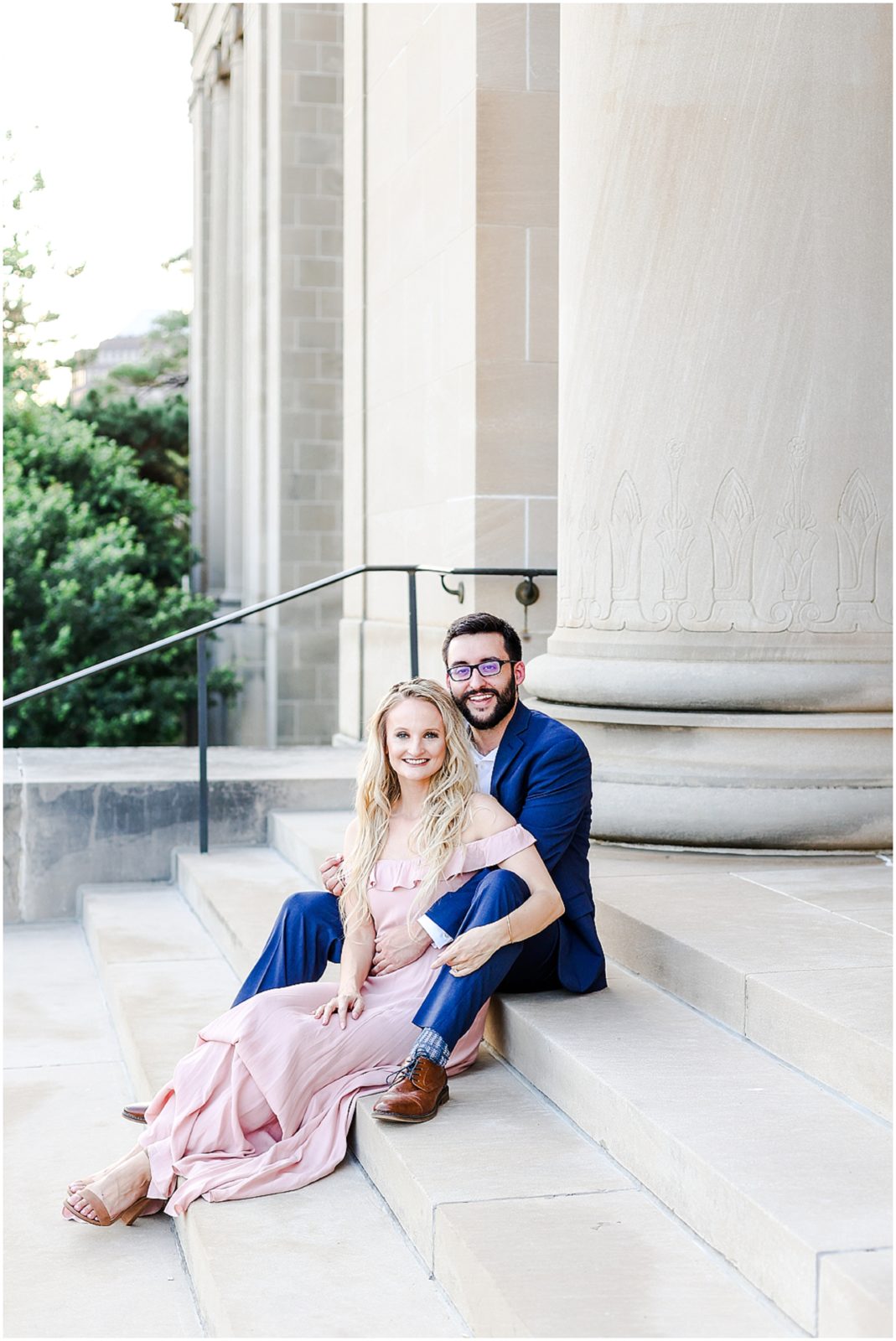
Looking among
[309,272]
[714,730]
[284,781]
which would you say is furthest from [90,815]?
[309,272]

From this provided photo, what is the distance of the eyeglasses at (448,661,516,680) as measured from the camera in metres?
Answer: 4.39

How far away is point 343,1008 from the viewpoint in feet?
13.5

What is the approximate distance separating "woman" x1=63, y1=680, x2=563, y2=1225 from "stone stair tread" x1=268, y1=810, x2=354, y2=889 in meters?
2.34

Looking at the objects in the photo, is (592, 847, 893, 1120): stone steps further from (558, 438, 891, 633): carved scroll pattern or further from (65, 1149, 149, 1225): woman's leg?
(65, 1149, 149, 1225): woman's leg

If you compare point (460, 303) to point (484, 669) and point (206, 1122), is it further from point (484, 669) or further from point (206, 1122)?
Result: point (206, 1122)

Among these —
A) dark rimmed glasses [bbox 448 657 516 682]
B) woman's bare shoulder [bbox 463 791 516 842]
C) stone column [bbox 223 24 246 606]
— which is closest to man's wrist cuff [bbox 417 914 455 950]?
woman's bare shoulder [bbox 463 791 516 842]

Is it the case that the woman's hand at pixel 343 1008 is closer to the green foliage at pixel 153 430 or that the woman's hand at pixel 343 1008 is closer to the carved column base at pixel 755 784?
the carved column base at pixel 755 784

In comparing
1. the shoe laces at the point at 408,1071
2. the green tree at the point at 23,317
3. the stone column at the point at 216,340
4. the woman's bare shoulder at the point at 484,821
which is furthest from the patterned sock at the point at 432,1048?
the green tree at the point at 23,317

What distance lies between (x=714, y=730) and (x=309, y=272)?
10.1 metres

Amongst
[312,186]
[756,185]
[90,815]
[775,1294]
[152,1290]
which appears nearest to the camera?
Answer: [775,1294]

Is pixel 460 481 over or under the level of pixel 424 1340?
over

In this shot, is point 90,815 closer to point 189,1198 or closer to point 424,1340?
point 189,1198

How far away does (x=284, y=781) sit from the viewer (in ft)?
27.1

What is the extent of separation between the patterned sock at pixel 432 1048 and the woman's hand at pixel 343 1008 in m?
0.26
